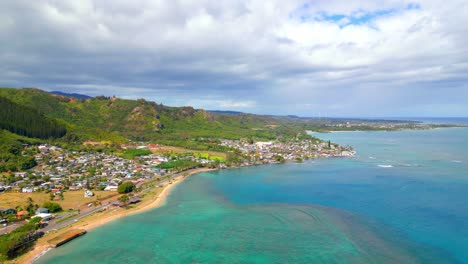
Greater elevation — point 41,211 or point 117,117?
point 117,117

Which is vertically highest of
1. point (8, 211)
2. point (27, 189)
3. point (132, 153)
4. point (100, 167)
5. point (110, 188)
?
point (132, 153)

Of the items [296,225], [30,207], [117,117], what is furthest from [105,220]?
[117,117]

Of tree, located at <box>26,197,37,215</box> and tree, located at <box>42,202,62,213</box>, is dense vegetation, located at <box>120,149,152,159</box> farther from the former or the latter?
tree, located at <box>42,202,62,213</box>

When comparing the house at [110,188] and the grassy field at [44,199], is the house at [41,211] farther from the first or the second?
the house at [110,188]

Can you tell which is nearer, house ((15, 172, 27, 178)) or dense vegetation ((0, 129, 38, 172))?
house ((15, 172, 27, 178))

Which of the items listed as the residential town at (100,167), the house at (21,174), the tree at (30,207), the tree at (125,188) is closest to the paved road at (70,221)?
the residential town at (100,167)

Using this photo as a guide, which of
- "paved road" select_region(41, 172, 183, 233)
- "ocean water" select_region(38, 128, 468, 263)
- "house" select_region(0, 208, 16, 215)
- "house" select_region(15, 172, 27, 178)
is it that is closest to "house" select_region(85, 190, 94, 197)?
"paved road" select_region(41, 172, 183, 233)

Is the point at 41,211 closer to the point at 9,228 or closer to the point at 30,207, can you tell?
the point at 30,207
